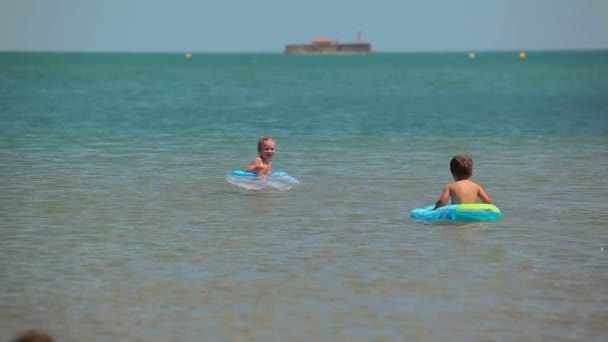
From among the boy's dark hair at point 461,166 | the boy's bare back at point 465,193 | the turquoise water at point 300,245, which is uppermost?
the boy's dark hair at point 461,166

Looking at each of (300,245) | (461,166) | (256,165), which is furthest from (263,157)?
(300,245)

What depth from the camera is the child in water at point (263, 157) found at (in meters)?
15.0

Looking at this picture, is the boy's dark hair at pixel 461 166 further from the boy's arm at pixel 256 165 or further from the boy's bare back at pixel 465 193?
the boy's arm at pixel 256 165

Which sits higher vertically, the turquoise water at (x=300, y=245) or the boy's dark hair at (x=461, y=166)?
the boy's dark hair at (x=461, y=166)

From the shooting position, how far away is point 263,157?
15.2 meters

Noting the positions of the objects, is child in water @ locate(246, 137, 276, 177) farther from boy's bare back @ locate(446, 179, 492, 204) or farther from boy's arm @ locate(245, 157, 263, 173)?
boy's bare back @ locate(446, 179, 492, 204)

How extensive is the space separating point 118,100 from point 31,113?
13.2 m

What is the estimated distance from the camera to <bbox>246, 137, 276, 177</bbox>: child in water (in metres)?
15.0

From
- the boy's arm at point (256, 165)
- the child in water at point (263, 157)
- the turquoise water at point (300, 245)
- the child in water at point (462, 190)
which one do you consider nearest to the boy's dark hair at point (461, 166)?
the child in water at point (462, 190)

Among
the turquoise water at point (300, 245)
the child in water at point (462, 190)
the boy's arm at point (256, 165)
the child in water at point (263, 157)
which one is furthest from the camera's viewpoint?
the boy's arm at point (256, 165)

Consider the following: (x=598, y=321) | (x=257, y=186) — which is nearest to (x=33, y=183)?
(x=257, y=186)

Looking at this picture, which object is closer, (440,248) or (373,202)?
(440,248)

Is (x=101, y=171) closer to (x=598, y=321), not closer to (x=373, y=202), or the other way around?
(x=373, y=202)

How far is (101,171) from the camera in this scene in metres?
18.2
